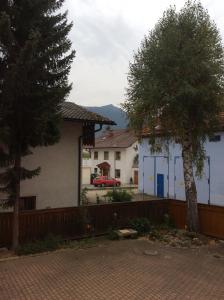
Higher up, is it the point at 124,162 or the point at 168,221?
the point at 124,162

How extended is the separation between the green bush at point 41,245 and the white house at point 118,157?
134 ft

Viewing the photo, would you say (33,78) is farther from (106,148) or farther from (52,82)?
(106,148)

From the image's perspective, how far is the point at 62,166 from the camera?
57.3 ft

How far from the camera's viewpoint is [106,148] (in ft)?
195

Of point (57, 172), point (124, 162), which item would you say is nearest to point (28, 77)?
point (57, 172)

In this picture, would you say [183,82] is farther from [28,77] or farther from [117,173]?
[117,173]

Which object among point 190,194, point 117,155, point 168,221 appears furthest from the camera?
point 117,155

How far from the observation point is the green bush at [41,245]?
42.0ft

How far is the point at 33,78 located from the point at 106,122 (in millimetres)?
6706

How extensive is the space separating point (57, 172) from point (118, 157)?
40.2 metres

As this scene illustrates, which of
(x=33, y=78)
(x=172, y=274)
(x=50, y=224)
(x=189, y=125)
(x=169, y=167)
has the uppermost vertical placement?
(x=33, y=78)

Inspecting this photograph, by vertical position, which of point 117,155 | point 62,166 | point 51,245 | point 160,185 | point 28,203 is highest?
point 117,155

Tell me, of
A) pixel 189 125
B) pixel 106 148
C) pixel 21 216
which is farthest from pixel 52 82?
pixel 106 148

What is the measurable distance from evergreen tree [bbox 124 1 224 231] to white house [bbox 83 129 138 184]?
37357 millimetres
